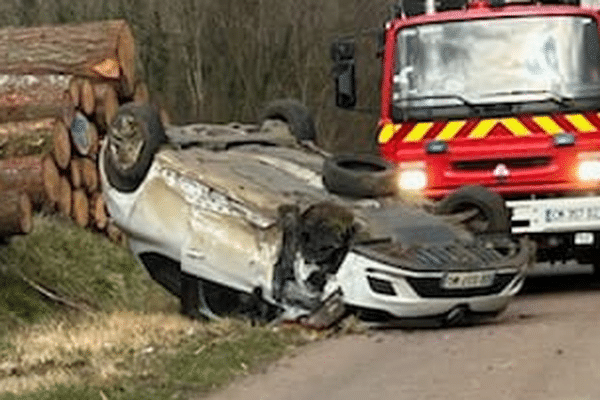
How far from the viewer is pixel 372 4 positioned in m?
36.7

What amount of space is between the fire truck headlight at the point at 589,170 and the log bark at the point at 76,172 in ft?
16.5

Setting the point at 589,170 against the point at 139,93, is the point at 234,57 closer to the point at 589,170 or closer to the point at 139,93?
the point at 139,93

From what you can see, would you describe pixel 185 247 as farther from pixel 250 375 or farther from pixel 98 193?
pixel 98 193

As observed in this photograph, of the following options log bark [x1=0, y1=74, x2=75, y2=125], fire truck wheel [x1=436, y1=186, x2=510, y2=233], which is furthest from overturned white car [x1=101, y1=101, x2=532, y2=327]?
log bark [x1=0, y1=74, x2=75, y2=125]

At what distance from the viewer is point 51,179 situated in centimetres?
1495

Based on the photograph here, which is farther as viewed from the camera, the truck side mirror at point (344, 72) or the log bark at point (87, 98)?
the log bark at point (87, 98)

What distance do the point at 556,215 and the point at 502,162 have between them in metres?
0.68

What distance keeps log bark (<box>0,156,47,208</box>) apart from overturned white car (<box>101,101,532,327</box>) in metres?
1.94

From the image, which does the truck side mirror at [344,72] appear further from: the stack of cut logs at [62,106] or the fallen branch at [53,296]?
the fallen branch at [53,296]

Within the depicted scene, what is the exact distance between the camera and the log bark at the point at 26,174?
14.5 meters

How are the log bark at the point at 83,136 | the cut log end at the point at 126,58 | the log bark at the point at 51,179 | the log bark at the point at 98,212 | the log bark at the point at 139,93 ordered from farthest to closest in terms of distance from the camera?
the log bark at the point at 139,93
the cut log end at the point at 126,58
the log bark at the point at 98,212
the log bark at the point at 83,136
the log bark at the point at 51,179

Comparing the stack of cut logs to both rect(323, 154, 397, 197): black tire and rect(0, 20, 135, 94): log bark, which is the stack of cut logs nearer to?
rect(0, 20, 135, 94): log bark

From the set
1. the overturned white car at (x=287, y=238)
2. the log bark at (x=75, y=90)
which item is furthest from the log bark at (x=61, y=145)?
the overturned white car at (x=287, y=238)

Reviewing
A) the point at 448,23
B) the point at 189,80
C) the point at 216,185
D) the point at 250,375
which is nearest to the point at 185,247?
the point at 216,185
